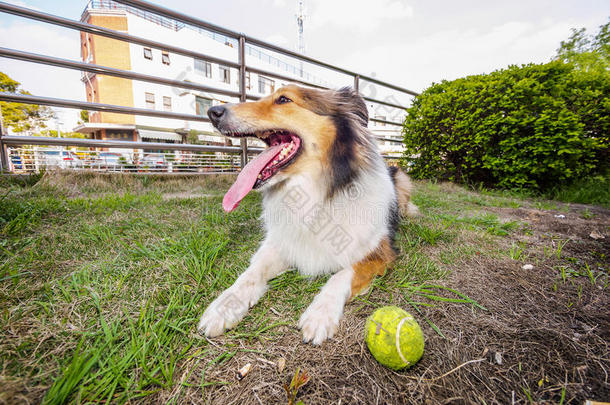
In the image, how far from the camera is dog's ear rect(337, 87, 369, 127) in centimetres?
188

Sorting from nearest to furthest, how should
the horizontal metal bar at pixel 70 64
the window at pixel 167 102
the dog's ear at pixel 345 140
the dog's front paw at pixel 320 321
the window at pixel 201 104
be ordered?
the dog's front paw at pixel 320 321, the dog's ear at pixel 345 140, the horizontal metal bar at pixel 70 64, the window at pixel 167 102, the window at pixel 201 104

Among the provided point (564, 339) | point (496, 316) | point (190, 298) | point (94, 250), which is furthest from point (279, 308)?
point (94, 250)

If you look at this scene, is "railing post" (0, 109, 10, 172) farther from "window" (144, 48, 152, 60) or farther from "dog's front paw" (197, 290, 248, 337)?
"window" (144, 48, 152, 60)

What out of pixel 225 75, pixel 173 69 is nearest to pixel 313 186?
pixel 173 69

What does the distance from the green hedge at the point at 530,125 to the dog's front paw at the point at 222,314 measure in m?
5.36

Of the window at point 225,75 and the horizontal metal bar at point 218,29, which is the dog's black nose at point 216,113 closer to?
the horizontal metal bar at point 218,29

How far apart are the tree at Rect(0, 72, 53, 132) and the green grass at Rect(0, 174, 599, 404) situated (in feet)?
75.5

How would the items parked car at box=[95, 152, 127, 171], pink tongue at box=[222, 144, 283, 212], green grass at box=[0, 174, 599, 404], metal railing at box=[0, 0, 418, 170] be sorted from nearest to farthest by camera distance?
green grass at box=[0, 174, 599, 404] → pink tongue at box=[222, 144, 283, 212] → metal railing at box=[0, 0, 418, 170] → parked car at box=[95, 152, 127, 171]

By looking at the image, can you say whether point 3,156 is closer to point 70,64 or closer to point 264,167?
point 70,64

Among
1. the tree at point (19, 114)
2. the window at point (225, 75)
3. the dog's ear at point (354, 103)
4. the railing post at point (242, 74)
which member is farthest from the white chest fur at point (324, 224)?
the window at point (225, 75)

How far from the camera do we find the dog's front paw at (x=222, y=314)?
1040 mm

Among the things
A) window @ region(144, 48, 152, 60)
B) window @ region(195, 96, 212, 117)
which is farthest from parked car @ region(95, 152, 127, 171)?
window @ region(144, 48, 152, 60)

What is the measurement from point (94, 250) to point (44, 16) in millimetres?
3407

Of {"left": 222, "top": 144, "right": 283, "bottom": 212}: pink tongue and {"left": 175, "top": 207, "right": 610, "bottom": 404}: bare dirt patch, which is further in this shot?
{"left": 222, "top": 144, "right": 283, "bottom": 212}: pink tongue
